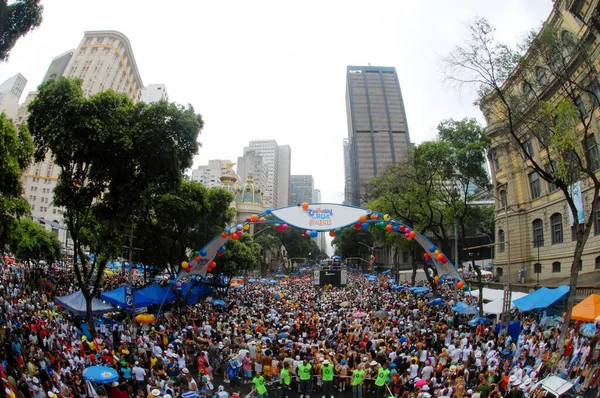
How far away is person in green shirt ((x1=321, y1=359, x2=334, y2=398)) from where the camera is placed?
12.8 m

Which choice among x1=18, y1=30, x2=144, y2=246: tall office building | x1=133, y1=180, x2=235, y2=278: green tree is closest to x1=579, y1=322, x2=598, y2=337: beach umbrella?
x1=133, y1=180, x2=235, y2=278: green tree

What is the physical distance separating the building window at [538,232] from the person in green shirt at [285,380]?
1065 inches

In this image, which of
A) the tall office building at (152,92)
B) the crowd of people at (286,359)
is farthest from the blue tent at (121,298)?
the tall office building at (152,92)

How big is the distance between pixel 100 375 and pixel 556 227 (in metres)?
32.2

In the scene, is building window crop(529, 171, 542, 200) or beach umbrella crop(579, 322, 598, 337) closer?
beach umbrella crop(579, 322, 598, 337)

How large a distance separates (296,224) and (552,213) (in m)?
23.7

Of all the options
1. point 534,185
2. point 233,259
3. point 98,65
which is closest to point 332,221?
point 233,259

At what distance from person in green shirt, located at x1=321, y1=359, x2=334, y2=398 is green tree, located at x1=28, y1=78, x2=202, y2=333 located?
9.93 meters

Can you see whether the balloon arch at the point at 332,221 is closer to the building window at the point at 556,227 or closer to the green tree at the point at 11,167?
the green tree at the point at 11,167

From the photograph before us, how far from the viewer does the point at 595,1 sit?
60.5 feet

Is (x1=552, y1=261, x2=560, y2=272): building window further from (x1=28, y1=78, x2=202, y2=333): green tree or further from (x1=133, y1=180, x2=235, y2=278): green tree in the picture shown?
(x1=28, y1=78, x2=202, y2=333): green tree

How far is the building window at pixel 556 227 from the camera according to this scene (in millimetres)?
30875

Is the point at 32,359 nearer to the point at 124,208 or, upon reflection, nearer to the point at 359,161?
the point at 124,208

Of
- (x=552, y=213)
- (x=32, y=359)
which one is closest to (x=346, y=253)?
(x=552, y=213)
